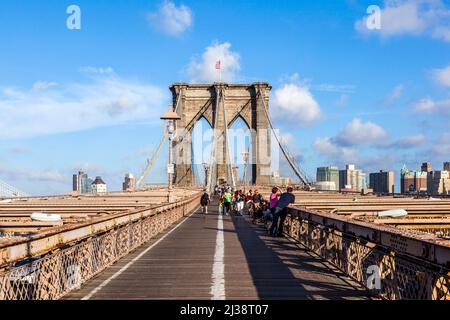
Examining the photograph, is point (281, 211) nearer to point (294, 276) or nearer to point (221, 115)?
point (294, 276)

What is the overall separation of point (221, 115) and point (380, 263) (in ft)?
346

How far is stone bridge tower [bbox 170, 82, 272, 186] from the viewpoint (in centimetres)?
11306

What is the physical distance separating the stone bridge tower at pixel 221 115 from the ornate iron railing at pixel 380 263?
97541 mm

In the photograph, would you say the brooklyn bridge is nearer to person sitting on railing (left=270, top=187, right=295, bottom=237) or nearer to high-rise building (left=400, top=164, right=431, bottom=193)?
person sitting on railing (left=270, top=187, right=295, bottom=237)

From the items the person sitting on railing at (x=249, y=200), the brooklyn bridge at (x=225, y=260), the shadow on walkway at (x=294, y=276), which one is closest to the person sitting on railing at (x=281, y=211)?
the brooklyn bridge at (x=225, y=260)

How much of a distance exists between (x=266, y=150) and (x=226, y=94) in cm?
1259

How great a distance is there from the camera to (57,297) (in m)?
9.11

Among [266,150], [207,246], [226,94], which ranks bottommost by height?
[207,246]

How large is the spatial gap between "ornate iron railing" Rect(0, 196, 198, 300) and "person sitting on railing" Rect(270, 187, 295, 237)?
196 inches

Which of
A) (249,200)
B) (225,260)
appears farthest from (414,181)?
(225,260)

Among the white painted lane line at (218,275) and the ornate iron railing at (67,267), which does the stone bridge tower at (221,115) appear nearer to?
the white painted lane line at (218,275)
